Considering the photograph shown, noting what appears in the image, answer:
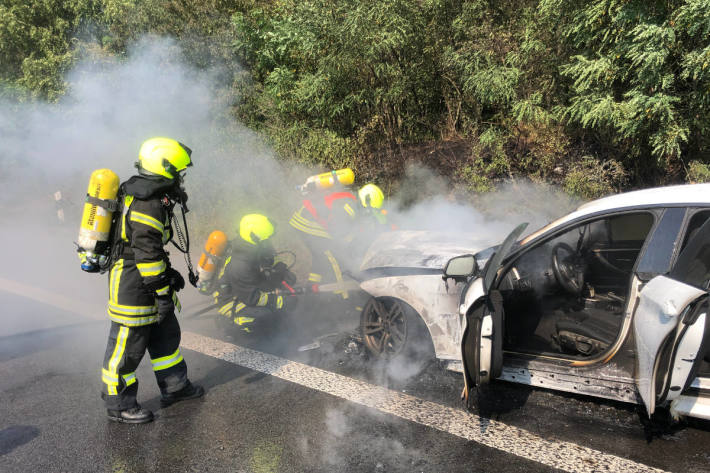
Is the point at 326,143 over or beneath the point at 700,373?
over

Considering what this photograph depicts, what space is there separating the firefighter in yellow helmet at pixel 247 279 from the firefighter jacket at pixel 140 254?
163 centimetres

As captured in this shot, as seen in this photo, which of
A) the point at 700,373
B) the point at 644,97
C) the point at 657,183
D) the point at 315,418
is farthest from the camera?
the point at 657,183

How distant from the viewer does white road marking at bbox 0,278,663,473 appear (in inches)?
111

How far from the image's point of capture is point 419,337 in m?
4.00

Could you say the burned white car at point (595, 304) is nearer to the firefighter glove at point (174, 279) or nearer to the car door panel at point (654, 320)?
the car door panel at point (654, 320)

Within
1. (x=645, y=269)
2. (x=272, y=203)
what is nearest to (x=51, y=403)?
(x=645, y=269)

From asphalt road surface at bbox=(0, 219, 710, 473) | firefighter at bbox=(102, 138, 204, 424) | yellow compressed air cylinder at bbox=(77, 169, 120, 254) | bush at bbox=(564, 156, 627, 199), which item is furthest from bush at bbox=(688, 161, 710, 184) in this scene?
yellow compressed air cylinder at bbox=(77, 169, 120, 254)

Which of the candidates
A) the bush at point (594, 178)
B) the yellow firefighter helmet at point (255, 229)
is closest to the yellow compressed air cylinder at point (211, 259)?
the yellow firefighter helmet at point (255, 229)

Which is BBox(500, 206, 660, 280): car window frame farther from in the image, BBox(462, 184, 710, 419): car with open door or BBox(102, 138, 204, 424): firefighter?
BBox(102, 138, 204, 424): firefighter

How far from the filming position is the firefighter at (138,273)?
11.3ft

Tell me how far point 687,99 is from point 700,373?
14.6 ft

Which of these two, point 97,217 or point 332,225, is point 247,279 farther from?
point 97,217

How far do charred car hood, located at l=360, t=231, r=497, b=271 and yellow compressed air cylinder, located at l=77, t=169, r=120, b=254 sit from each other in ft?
6.68

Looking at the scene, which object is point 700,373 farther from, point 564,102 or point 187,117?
point 187,117
